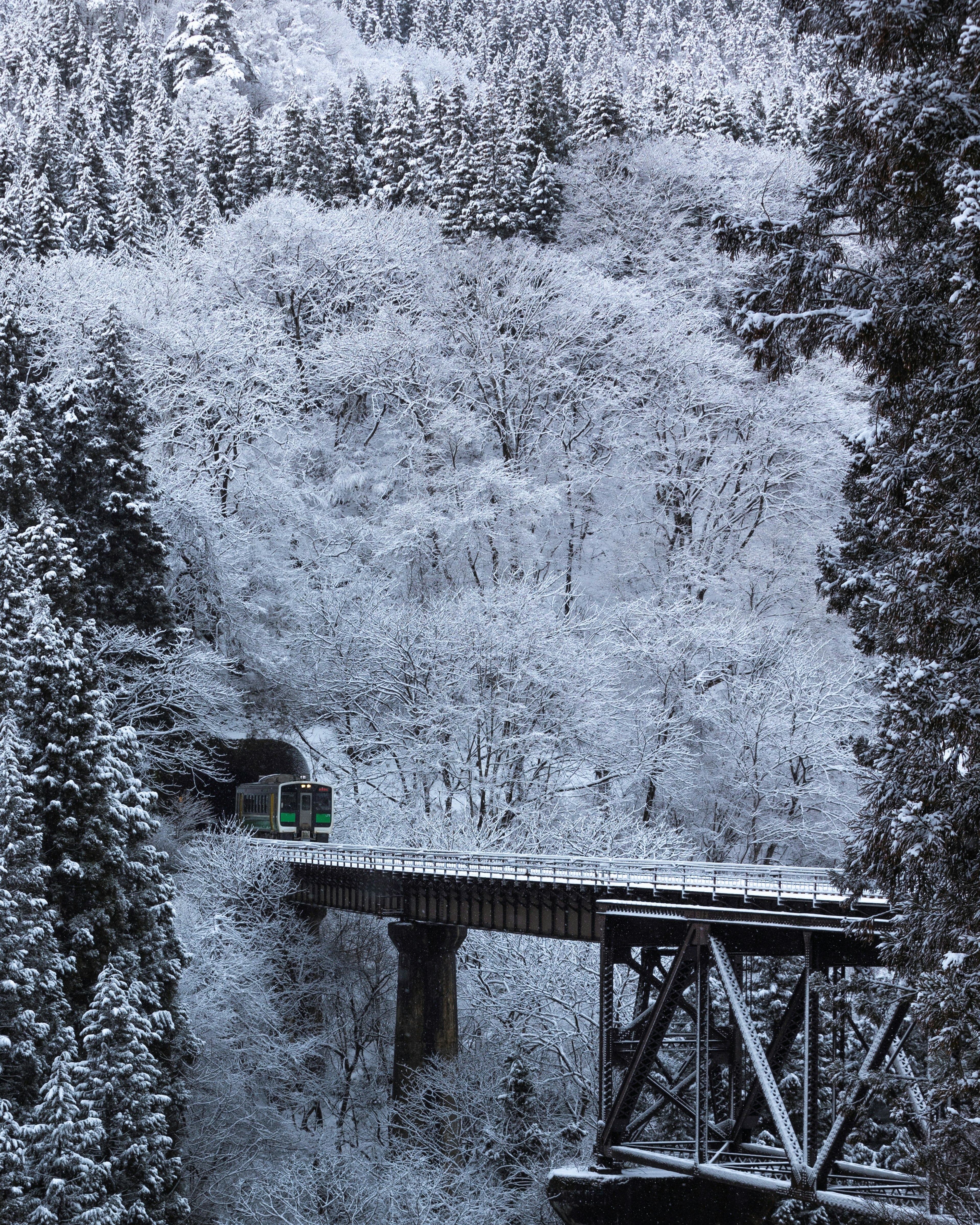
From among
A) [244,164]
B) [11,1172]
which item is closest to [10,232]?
[244,164]

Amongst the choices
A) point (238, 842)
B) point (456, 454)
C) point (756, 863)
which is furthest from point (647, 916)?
point (456, 454)

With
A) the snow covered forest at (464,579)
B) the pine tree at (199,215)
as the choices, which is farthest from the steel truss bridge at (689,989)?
the pine tree at (199,215)

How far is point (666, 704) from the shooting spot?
4275 centimetres

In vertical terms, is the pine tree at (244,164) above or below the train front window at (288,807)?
above

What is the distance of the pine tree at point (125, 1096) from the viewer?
2330 centimetres

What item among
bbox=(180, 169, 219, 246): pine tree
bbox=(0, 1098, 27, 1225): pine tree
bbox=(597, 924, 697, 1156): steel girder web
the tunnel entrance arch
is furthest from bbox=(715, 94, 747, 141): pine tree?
bbox=(0, 1098, 27, 1225): pine tree

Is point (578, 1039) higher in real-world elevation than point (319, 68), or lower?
lower

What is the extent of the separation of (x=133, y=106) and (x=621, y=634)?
221ft

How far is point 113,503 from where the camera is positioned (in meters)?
36.2

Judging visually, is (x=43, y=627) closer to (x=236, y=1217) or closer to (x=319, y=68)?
(x=236, y=1217)

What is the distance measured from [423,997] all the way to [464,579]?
63.6 ft

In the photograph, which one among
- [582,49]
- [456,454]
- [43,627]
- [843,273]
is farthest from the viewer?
[582,49]

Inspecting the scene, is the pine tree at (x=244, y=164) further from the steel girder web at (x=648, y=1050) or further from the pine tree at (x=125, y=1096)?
the steel girder web at (x=648, y=1050)

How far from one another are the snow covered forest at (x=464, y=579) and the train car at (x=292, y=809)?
4.14ft
